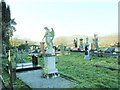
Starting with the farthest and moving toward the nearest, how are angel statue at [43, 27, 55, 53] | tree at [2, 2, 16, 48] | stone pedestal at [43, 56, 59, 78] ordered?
tree at [2, 2, 16, 48], angel statue at [43, 27, 55, 53], stone pedestal at [43, 56, 59, 78]

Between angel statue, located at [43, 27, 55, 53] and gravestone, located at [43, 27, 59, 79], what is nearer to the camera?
gravestone, located at [43, 27, 59, 79]

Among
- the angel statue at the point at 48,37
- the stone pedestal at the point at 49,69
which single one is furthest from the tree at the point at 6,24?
the stone pedestal at the point at 49,69

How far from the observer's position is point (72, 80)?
827 centimetres

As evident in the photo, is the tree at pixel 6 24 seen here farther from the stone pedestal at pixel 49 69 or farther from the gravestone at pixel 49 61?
the stone pedestal at pixel 49 69

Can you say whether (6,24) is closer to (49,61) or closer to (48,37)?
(48,37)

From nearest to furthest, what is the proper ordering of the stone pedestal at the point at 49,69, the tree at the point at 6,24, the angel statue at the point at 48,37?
the stone pedestal at the point at 49,69 < the angel statue at the point at 48,37 < the tree at the point at 6,24

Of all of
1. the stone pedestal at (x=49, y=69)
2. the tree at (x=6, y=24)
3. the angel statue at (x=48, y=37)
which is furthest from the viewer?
the tree at (x=6, y=24)

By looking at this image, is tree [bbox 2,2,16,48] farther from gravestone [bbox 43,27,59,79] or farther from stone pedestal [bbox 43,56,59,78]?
stone pedestal [bbox 43,56,59,78]

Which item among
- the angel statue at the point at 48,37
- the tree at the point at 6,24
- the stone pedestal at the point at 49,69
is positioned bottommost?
the stone pedestal at the point at 49,69

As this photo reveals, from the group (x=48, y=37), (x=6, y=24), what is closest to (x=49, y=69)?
(x=48, y=37)

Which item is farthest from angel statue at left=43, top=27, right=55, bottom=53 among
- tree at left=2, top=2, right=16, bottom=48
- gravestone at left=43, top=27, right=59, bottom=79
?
tree at left=2, top=2, right=16, bottom=48

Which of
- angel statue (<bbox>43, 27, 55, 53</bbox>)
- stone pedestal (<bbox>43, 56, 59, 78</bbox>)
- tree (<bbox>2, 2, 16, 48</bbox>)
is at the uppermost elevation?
tree (<bbox>2, 2, 16, 48</bbox>)

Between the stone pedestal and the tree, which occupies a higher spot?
the tree

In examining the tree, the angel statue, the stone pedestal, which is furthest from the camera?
the tree
